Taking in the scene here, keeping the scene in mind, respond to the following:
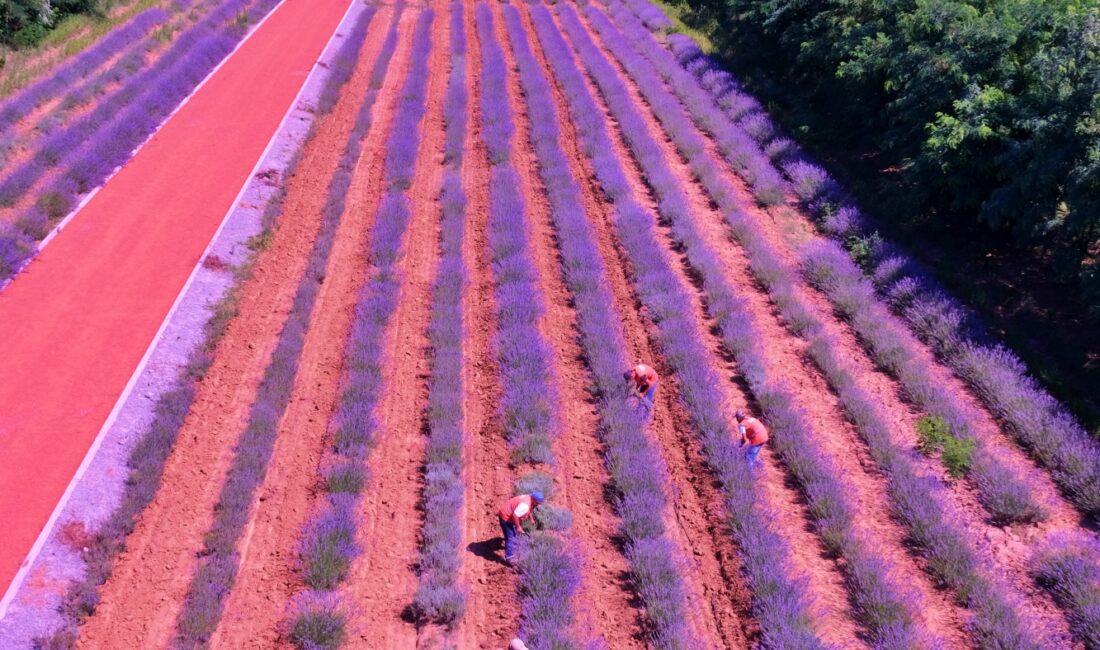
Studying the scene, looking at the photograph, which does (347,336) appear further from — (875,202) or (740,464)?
(875,202)

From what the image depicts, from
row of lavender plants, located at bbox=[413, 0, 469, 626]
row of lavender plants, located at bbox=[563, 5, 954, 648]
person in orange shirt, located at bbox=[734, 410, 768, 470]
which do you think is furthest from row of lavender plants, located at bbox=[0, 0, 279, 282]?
person in orange shirt, located at bbox=[734, 410, 768, 470]

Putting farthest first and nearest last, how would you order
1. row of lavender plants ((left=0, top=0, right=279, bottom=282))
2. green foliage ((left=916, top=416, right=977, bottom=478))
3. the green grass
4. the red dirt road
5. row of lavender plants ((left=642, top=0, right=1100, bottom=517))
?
the green grass, row of lavender plants ((left=0, top=0, right=279, bottom=282)), the red dirt road, green foliage ((left=916, top=416, right=977, bottom=478)), row of lavender plants ((left=642, top=0, right=1100, bottom=517))

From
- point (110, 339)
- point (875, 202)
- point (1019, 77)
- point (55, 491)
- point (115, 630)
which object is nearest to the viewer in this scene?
point (115, 630)

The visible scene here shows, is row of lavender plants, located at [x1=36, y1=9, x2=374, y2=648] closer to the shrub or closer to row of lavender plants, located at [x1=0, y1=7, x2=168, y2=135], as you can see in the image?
the shrub

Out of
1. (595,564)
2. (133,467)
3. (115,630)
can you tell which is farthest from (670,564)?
(133,467)

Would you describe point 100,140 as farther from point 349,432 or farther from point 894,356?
point 894,356

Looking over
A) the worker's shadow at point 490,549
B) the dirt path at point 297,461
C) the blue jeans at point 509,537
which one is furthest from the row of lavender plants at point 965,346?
the dirt path at point 297,461
